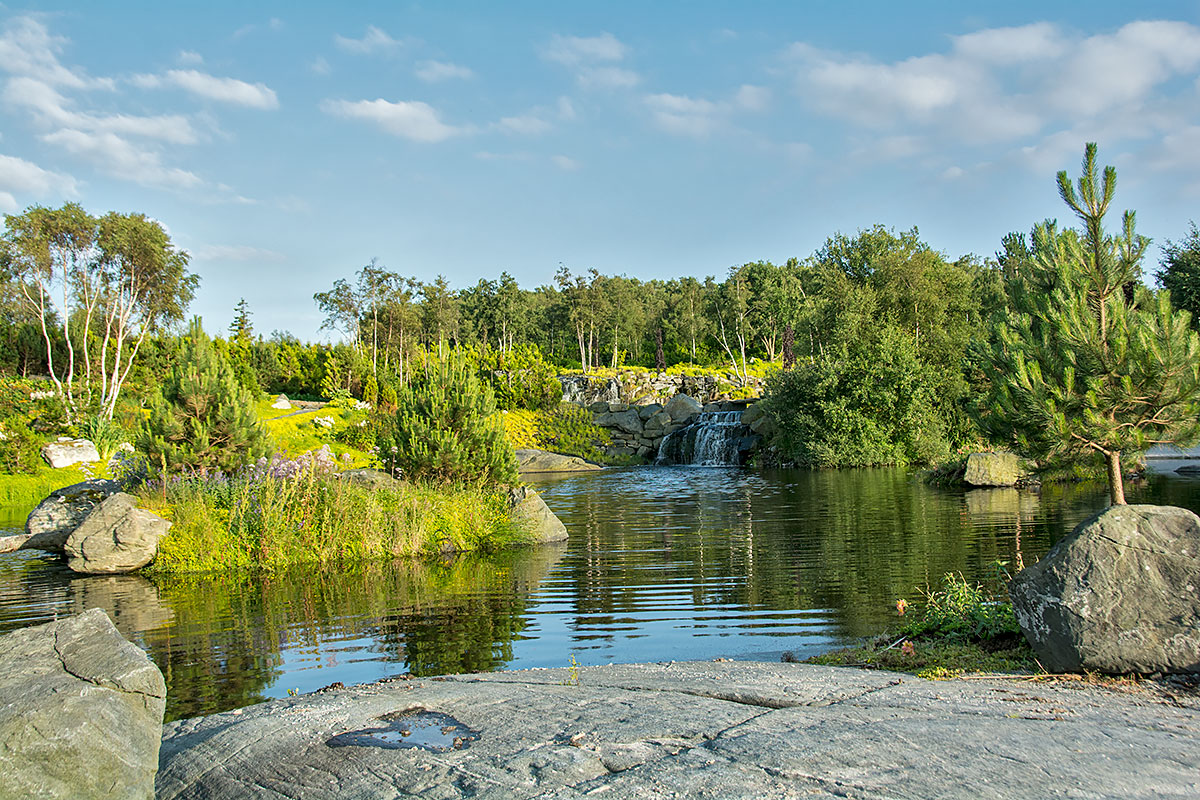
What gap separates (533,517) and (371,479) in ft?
12.2

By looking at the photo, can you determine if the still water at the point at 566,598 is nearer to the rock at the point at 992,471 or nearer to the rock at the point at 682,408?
the rock at the point at 992,471

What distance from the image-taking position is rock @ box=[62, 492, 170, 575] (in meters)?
14.3

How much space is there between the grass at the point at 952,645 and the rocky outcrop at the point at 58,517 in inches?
631

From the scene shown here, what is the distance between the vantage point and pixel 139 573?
14383 millimetres

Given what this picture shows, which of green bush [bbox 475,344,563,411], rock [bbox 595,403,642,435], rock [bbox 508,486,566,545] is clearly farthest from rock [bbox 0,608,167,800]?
green bush [bbox 475,344,563,411]

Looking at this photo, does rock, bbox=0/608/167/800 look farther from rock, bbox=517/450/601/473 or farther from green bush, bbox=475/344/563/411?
green bush, bbox=475/344/563/411

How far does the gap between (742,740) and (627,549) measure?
471 inches

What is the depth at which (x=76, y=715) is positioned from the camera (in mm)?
3838

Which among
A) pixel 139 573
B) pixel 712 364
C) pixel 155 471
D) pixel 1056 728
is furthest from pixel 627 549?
pixel 712 364

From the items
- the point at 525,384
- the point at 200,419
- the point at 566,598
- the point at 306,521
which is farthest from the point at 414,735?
the point at 525,384

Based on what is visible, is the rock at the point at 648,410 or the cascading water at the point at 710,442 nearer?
the cascading water at the point at 710,442

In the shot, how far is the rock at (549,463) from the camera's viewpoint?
44.2m

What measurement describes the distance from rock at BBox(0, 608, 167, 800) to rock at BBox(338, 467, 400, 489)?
1184 centimetres

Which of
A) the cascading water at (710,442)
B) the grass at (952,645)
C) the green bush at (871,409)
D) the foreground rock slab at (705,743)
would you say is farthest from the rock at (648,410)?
the foreground rock slab at (705,743)
